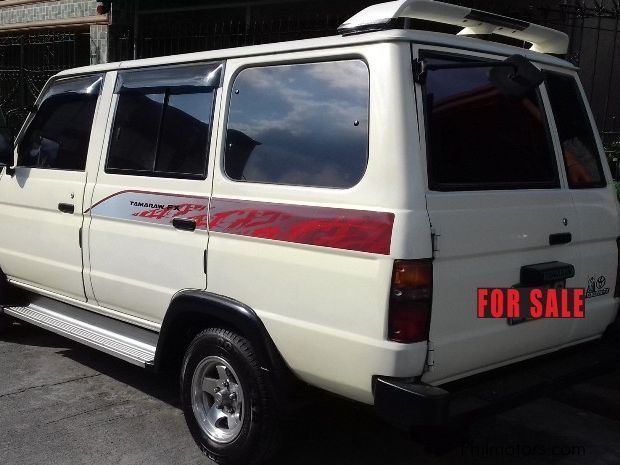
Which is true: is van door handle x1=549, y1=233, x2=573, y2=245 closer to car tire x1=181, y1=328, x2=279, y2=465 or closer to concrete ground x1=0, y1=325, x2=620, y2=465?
concrete ground x1=0, y1=325, x2=620, y2=465

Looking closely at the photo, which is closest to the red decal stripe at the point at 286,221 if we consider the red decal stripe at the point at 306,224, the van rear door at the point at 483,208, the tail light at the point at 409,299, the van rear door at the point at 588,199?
the red decal stripe at the point at 306,224

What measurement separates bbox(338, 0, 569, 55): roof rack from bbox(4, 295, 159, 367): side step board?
2.12 m

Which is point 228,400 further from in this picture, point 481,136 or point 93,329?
point 481,136

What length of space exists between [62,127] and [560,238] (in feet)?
11.0

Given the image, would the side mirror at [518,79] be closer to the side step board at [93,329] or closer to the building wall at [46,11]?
the side step board at [93,329]

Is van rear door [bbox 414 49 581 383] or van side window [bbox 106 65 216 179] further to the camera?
van side window [bbox 106 65 216 179]

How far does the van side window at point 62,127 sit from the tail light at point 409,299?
2.55 m

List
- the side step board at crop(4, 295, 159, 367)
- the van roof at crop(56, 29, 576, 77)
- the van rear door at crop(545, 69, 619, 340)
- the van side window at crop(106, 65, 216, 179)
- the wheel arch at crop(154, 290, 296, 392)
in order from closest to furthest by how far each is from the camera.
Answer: the van roof at crop(56, 29, 576, 77) < the wheel arch at crop(154, 290, 296, 392) < the van rear door at crop(545, 69, 619, 340) < the van side window at crop(106, 65, 216, 179) < the side step board at crop(4, 295, 159, 367)

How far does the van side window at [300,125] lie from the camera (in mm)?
3104

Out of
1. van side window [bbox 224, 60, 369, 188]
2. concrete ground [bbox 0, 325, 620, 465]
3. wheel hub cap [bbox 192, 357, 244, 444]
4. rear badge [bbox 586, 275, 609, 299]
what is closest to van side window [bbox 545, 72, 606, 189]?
rear badge [bbox 586, 275, 609, 299]

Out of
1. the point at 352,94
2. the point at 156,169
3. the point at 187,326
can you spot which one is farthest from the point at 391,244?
the point at 156,169

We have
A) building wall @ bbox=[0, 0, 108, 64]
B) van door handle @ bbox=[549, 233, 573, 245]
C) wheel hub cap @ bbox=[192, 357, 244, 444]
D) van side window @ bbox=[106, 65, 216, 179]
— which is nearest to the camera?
van door handle @ bbox=[549, 233, 573, 245]

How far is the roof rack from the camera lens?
3109 mm

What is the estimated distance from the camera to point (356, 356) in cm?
297
